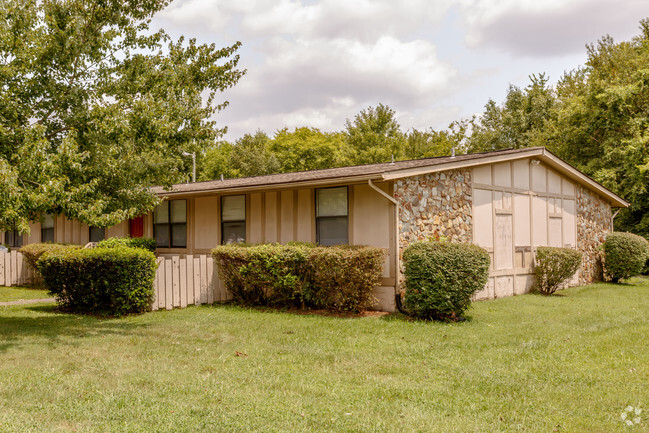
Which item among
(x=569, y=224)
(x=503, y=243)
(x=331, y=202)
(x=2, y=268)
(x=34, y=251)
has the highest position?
(x=331, y=202)

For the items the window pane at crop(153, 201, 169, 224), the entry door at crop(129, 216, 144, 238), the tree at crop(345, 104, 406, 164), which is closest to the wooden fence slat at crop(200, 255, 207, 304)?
the window pane at crop(153, 201, 169, 224)

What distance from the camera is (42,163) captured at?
685 cm

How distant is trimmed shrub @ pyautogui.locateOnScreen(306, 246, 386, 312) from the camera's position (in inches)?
393

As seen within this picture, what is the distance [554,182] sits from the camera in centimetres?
1584

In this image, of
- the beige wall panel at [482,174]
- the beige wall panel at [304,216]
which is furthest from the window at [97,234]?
the beige wall panel at [482,174]

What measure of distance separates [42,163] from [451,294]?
22.3ft

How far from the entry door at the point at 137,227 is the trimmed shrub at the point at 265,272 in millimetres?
5881

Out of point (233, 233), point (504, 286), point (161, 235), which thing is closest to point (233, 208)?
point (233, 233)

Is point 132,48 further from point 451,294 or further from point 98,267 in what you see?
point 451,294

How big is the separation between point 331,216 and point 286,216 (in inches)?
54.3

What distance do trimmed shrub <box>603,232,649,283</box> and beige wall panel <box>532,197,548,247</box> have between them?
12.0ft

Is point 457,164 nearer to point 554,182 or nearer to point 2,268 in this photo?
point 554,182

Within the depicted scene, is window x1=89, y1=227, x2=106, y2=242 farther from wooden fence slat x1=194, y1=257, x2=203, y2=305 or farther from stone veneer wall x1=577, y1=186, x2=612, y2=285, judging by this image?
stone veneer wall x1=577, y1=186, x2=612, y2=285

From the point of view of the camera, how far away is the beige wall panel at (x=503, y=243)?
13438 mm
